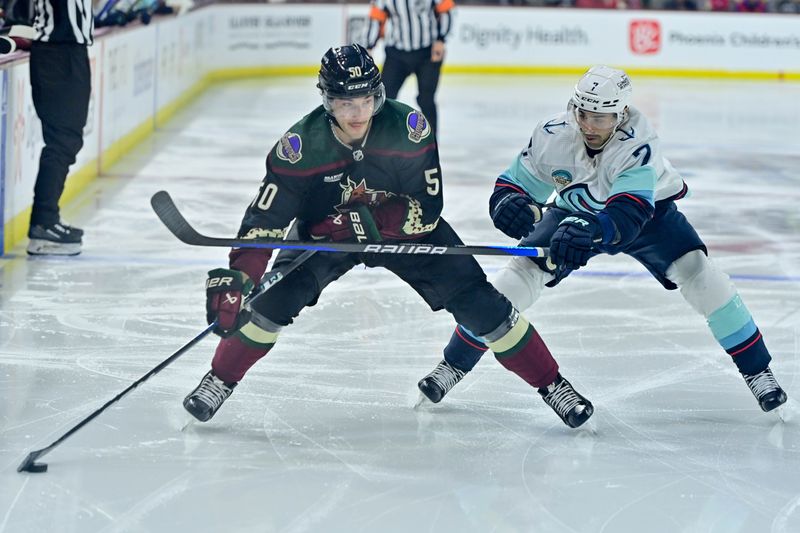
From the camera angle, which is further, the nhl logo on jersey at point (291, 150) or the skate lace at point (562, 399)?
the skate lace at point (562, 399)

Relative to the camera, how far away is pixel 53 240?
545cm

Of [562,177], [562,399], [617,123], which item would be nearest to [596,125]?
[617,123]

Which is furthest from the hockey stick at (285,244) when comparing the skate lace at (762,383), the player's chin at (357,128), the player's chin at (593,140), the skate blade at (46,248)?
the skate blade at (46,248)

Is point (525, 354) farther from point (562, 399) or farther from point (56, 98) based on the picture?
point (56, 98)

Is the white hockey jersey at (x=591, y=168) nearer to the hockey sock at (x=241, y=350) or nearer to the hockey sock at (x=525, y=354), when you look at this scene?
the hockey sock at (x=525, y=354)

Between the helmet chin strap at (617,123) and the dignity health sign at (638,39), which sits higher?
the helmet chin strap at (617,123)

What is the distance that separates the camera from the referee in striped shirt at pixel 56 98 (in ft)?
17.8

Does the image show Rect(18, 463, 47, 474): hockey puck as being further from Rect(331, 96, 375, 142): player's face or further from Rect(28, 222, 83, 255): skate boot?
Rect(28, 222, 83, 255): skate boot

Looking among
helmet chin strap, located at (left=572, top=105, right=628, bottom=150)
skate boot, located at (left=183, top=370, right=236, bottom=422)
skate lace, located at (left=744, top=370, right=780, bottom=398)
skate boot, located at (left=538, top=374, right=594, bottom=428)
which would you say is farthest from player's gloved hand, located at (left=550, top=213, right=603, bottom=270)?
Answer: skate boot, located at (left=183, top=370, right=236, bottom=422)

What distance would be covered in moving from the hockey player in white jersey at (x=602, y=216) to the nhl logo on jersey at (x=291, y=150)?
0.56 meters

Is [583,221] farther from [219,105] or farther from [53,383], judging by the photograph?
Answer: [219,105]

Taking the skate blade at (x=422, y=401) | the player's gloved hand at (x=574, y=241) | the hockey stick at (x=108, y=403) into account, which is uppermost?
the player's gloved hand at (x=574, y=241)

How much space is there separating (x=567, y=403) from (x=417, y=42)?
536cm

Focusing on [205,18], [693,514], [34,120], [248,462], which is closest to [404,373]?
[248,462]
